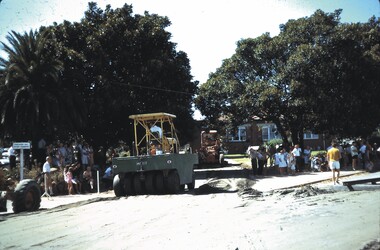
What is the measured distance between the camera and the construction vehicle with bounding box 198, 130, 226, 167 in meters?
30.8

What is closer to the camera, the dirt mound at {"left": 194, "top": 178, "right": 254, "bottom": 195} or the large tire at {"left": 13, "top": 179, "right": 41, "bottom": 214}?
the large tire at {"left": 13, "top": 179, "right": 41, "bottom": 214}

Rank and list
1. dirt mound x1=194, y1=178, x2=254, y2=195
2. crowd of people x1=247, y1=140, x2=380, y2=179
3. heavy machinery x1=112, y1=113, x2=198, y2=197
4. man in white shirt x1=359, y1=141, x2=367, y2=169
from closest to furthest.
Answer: heavy machinery x1=112, y1=113, x2=198, y2=197, dirt mound x1=194, y1=178, x2=254, y2=195, crowd of people x1=247, y1=140, x2=380, y2=179, man in white shirt x1=359, y1=141, x2=367, y2=169

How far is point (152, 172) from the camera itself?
612 inches

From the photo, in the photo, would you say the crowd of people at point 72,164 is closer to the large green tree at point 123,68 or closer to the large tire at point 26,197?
the large green tree at point 123,68

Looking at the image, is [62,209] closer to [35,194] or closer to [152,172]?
[35,194]

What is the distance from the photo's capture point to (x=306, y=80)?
11320 mm

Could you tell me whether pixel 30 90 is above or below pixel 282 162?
above

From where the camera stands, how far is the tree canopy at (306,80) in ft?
34.8

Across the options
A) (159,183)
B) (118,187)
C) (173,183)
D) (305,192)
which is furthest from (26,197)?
(305,192)

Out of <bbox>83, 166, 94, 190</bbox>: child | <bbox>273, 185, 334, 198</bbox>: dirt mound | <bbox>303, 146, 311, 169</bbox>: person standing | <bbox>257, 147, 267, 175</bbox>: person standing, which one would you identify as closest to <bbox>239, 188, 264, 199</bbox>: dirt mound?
<bbox>273, 185, 334, 198</bbox>: dirt mound

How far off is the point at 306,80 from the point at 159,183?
22.6 feet

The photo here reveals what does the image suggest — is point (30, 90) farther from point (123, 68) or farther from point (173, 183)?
point (173, 183)

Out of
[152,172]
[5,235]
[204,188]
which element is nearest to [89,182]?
[152,172]

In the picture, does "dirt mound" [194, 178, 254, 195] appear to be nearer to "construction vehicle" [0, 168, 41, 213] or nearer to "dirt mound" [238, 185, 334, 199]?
"dirt mound" [238, 185, 334, 199]
